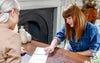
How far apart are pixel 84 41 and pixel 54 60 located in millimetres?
544

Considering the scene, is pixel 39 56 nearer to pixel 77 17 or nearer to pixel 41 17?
pixel 77 17

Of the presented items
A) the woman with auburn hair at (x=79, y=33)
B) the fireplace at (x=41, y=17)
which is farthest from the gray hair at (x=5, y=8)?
the fireplace at (x=41, y=17)

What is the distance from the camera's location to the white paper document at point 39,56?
119 centimetres

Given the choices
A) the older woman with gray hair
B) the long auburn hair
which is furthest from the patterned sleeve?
the long auburn hair

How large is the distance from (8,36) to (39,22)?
2.27 metres

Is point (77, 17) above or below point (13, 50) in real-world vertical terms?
above

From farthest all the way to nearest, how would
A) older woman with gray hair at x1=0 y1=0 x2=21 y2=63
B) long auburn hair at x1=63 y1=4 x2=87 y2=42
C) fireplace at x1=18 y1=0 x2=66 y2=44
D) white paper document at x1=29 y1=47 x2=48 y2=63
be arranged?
1. fireplace at x1=18 y1=0 x2=66 y2=44
2. long auburn hair at x1=63 y1=4 x2=87 y2=42
3. white paper document at x1=29 y1=47 x2=48 y2=63
4. older woman with gray hair at x1=0 y1=0 x2=21 y2=63

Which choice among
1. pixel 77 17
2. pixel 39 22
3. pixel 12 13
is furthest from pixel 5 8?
pixel 39 22

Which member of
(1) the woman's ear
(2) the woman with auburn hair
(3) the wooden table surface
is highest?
(1) the woman's ear

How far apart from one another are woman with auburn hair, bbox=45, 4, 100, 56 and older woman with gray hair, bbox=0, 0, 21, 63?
66 cm

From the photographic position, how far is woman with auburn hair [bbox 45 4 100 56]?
59.2 inches

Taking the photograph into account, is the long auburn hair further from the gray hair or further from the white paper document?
the gray hair

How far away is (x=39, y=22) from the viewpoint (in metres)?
3.00

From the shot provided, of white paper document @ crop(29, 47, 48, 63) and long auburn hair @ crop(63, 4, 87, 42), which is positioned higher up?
long auburn hair @ crop(63, 4, 87, 42)
